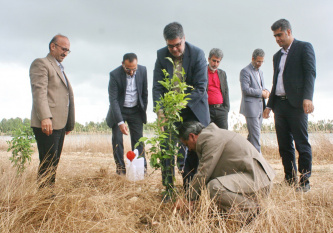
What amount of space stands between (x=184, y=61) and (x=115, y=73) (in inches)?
69.9

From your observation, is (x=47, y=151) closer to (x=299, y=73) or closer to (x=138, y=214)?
(x=138, y=214)

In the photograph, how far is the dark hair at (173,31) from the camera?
2721 mm

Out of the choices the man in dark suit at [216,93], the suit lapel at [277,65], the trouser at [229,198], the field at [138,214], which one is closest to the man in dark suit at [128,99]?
the man in dark suit at [216,93]

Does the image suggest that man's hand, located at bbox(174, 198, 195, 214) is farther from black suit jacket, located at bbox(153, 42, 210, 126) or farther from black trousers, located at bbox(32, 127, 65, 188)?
black trousers, located at bbox(32, 127, 65, 188)

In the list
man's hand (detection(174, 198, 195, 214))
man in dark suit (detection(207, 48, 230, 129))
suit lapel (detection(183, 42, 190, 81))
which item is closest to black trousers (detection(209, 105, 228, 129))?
man in dark suit (detection(207, 48, 230, 129))

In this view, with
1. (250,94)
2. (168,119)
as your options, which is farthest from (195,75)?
(250,94)

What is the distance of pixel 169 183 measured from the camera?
276 cm

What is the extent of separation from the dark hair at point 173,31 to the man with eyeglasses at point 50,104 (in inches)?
49.3

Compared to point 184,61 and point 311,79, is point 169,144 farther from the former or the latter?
point 311,79

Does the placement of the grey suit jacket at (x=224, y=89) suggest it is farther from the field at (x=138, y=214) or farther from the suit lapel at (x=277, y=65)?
the field at (x=138, y=214)

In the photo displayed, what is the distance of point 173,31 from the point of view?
272cm

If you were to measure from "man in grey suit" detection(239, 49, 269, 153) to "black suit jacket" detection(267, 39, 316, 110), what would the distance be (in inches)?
43.2

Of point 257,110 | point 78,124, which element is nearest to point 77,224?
point 257,110

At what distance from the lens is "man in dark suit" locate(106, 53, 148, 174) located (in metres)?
4.31
